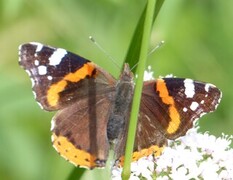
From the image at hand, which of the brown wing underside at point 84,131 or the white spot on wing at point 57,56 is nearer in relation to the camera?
the brown wing underside at point 84,131

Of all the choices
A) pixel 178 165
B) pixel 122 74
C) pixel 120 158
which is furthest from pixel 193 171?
pixel 122 74

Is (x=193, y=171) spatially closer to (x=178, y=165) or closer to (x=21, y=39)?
(x=178, y=165)

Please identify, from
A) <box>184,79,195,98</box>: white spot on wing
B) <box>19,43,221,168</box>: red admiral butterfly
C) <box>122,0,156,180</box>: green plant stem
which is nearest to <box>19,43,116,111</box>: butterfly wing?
<box>19,43,221,168</box>: red admiral butterfly

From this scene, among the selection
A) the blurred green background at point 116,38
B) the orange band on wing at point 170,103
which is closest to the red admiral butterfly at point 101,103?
the orange band on wing at point 170,103

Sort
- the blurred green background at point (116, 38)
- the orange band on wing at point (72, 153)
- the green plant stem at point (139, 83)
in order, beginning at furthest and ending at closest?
the blurred green background at point (116, 38), the orange band on wing at point (72, 153), the green plant stem at point (139, 83)

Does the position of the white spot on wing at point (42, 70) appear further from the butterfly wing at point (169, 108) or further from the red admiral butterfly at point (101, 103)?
the butterfly wing at point (169, 108)

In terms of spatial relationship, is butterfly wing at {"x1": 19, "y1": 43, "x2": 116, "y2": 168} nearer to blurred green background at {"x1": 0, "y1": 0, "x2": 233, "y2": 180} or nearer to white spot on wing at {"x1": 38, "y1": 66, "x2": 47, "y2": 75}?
white spot on wing at {"x1": 38, "y1": 66, "x2": 47, "y2": 75}

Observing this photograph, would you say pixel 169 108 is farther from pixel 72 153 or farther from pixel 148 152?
pixel 72 153
